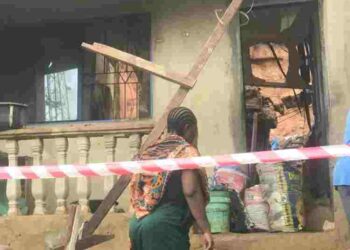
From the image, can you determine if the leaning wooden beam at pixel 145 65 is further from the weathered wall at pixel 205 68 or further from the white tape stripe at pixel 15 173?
the weathered wall at pixel 205 68

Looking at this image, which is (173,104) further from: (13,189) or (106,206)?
(13,189)

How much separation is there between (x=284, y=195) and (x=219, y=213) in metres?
0.62

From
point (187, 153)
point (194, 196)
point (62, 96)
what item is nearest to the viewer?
point (194, 196)

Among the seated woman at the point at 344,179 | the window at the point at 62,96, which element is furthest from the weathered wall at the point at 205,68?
the seated woman at the point at 344,179

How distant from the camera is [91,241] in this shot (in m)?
5.75

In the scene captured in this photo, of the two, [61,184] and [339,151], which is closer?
[339,151]

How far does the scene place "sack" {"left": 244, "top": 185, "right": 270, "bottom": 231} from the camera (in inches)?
243

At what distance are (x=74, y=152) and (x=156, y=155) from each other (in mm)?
3013

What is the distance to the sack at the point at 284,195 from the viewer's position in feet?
20.2

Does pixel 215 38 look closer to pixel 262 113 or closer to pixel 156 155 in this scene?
pixel 156 155

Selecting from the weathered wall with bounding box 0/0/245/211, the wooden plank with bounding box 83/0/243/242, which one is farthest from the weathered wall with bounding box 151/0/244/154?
the wooden plank with bounding box 83/0/243/242

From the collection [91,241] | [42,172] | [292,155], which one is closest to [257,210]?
[91,241]

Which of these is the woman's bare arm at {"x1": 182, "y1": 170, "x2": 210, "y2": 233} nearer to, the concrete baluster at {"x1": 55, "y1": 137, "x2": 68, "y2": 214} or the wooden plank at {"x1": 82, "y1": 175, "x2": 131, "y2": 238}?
the wooden plank at {"x1": 82, "y1": 175, "x2": 131, "y2": 238}

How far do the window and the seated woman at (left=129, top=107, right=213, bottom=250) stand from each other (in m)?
3.77
